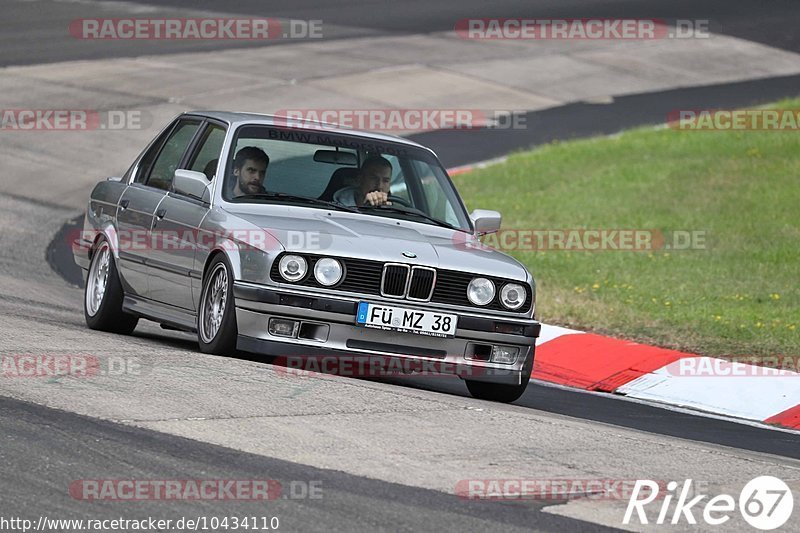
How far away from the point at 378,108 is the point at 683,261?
9.56 metres

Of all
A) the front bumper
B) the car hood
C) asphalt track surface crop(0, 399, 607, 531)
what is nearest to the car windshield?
the car hood

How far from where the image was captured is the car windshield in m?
9.46

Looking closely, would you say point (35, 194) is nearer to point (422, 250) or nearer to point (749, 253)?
point (749, 253)

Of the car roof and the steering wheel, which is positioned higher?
the car roof

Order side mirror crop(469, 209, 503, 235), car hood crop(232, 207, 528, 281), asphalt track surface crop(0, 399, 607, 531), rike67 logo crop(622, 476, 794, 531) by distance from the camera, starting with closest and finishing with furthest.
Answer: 1. asphalt track surface crop(0, 399, 607, 531)
2. rike67 logo crop(622, 476, 794, 531)
3. car hood crop(232, 207, 528, 281)
4. side mirror crop(469, 209, 503, 235)

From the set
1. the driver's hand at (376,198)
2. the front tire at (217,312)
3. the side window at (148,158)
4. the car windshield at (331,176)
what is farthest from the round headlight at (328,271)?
the side window at (148,158)

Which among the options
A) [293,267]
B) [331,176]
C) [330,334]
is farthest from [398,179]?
[330,334]

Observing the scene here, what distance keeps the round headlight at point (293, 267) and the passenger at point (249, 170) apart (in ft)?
3.35

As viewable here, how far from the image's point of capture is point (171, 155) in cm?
1045

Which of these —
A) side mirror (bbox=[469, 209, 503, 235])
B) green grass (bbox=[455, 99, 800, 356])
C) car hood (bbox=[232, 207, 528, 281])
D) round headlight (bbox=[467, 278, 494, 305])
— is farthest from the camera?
green grass (bbox=[455, 99, 800, 356])

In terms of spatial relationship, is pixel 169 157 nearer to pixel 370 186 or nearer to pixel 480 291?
pixel 370 186

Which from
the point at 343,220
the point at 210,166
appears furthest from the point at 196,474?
the point at 210,166

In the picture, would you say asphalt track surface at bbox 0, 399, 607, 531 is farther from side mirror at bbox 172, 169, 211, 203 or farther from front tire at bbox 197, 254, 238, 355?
side mirror at bbox 172, 169, 211, 203

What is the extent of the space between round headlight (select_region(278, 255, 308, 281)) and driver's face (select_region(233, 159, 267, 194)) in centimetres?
104
